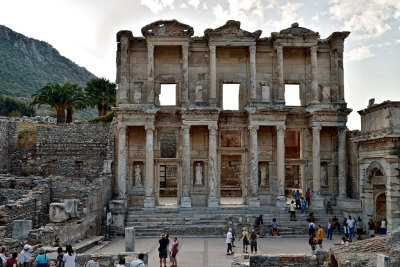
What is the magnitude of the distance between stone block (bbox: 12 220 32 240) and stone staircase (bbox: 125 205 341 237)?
723 cm

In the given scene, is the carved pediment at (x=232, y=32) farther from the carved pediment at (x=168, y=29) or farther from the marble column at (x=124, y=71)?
the marble column at (x=124, y=71)

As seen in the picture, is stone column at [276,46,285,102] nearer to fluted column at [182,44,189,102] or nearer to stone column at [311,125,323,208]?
stone column at [311,125,323,208]

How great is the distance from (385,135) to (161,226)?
13100 millimetres

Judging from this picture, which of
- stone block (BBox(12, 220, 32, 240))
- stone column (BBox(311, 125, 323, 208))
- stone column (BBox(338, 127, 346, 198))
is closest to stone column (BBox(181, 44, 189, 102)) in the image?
stone column (BBox(311, 125, 323, 208))

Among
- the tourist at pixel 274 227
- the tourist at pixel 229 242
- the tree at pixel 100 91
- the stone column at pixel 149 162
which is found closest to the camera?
the tourist at pixel 229 242

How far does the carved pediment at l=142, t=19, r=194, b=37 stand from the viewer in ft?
82.5

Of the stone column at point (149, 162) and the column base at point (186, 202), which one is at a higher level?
the stone column at point (149, 162)

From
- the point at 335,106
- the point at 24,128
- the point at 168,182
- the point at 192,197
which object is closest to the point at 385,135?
the point at 335,106

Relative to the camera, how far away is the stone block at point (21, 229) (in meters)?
15.2

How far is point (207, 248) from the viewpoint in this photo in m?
18.3

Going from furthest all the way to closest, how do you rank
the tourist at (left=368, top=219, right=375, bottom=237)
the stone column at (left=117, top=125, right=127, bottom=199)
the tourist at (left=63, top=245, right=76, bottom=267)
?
the stone column at (left=117, top=125, right=127, bottom=199) → the tourist at (left=368, top=219, right=375, bottom=237) → the tourist at (left=63, top=245, right=76, bottom=267)

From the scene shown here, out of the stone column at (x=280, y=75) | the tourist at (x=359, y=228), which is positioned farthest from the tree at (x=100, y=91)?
the tourist at (x=359, y=228)

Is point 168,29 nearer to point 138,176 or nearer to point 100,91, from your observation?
point 138,176

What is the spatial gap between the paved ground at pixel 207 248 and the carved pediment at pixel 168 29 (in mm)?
13048
